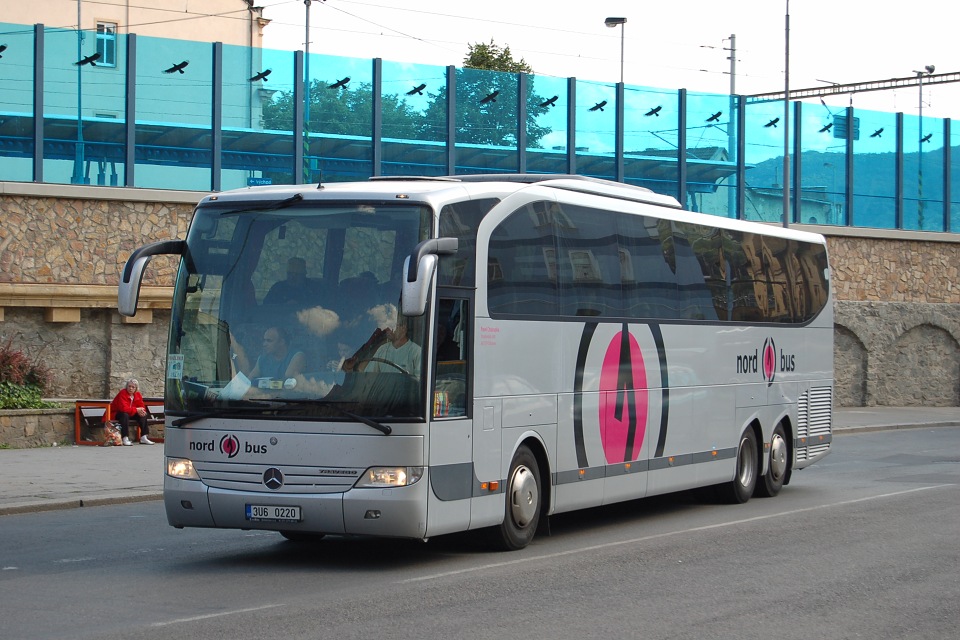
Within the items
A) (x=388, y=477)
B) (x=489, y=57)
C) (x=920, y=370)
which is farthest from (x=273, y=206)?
(x=489, y=57)

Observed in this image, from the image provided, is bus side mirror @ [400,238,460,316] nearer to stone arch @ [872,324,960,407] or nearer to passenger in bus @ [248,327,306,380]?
passenger in bus @ [248,327,306,380]

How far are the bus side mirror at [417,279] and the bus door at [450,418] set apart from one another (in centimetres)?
63

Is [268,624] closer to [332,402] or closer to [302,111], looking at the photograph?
[332,402]

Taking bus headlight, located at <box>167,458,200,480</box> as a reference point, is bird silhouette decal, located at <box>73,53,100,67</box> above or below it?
above

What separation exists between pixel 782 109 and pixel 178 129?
16.9 meters

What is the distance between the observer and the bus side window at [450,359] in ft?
34.3

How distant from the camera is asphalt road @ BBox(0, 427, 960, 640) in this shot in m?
8.12

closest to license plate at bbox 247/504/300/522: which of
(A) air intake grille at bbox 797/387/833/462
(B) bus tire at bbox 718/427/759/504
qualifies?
(B) bus tire at bbox 718/427/759/504

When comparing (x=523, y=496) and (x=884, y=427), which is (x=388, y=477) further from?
(x=884, y=427)

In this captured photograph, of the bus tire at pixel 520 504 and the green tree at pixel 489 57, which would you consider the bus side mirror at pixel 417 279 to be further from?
the green tree at pixel 489 57

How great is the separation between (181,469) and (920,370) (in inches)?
1317

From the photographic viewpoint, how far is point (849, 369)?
39.0 m

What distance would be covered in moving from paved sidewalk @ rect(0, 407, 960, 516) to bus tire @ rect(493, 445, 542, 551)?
6.12 m

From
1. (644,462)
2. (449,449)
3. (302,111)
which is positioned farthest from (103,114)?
(449,449)
